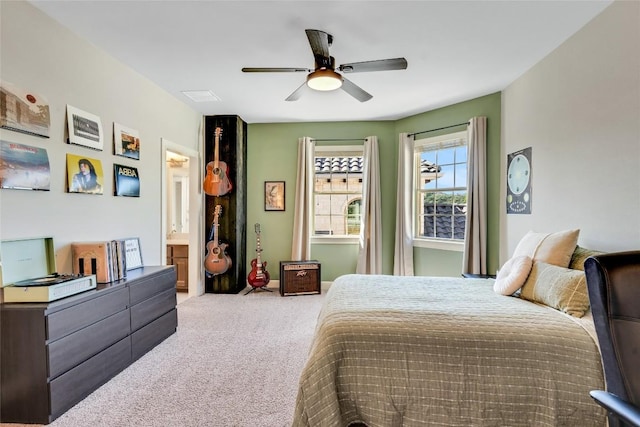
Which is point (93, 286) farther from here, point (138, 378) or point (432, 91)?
point (432, 91)

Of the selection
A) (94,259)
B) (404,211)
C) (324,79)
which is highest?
(324,79)

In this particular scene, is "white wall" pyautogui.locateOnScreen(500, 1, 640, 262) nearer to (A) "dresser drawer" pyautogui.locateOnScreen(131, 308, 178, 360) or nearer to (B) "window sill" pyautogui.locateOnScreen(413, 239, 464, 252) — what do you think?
(B) "window sill" pyautogui.locateOnScreen(413, 239, 464, 252)

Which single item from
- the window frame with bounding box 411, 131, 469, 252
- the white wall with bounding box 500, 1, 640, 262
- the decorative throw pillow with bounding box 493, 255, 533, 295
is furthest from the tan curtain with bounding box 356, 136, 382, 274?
the decorative throw pillow with bounding box 493, 255, 533, 295

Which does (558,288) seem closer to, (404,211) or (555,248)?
(555,248)

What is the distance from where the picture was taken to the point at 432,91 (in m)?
3.79

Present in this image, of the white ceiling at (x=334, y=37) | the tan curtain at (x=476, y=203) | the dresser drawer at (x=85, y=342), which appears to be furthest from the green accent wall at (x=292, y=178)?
the dresser drawer at (x=85, y=342)

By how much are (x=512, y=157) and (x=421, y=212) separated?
1539mm

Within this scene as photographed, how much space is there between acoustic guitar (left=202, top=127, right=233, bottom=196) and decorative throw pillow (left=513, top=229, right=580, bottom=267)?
3.82 m

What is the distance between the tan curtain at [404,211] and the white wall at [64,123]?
3207mm

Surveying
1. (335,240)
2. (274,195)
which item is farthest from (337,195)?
(274,195)

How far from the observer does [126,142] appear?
3.11 meters

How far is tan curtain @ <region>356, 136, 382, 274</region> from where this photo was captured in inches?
193

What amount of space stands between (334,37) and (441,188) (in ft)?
9.06

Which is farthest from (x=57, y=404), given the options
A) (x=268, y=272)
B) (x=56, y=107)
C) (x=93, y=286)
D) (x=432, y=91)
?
(x=432, y=91)
